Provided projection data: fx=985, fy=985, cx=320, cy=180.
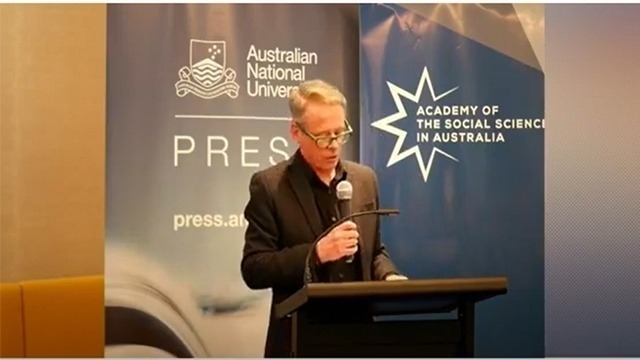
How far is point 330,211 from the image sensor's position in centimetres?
391

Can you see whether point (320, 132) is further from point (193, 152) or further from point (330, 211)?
point (193, 152)

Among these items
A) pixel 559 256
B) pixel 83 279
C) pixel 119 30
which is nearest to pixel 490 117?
pixel 559 256

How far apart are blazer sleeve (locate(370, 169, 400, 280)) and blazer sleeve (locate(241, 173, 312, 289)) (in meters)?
0.34

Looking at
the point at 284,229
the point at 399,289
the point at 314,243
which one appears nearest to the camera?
the point at 399,289

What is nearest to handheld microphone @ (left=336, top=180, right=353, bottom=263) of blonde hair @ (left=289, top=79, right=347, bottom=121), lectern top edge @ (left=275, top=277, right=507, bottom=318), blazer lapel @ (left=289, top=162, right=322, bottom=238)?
A: blazer lapel @ (left=289, top=162, right=322, bottom=238)

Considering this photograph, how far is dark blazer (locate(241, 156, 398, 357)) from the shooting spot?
3.88 metres

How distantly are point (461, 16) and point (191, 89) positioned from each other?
1164mm

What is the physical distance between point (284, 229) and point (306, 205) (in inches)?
5.1

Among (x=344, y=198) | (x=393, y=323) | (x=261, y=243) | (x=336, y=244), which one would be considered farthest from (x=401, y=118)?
(x=393, y=323)

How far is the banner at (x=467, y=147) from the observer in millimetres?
4070

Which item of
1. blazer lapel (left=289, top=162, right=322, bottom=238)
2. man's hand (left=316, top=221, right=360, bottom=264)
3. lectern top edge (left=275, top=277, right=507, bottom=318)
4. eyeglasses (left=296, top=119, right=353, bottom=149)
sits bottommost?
lectern top edge (left=275, top=277, right=507, bottom=318)

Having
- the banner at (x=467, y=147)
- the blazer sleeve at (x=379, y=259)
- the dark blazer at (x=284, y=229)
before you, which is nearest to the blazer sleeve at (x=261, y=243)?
the dark blazer at (x=284, y=229)

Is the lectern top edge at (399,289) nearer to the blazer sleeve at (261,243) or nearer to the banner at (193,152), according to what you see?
the blazer sleeve at (261,243)

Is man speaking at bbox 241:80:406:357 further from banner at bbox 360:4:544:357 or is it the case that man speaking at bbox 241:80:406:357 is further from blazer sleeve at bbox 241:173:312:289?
banner at bbox 360:4:544:357
